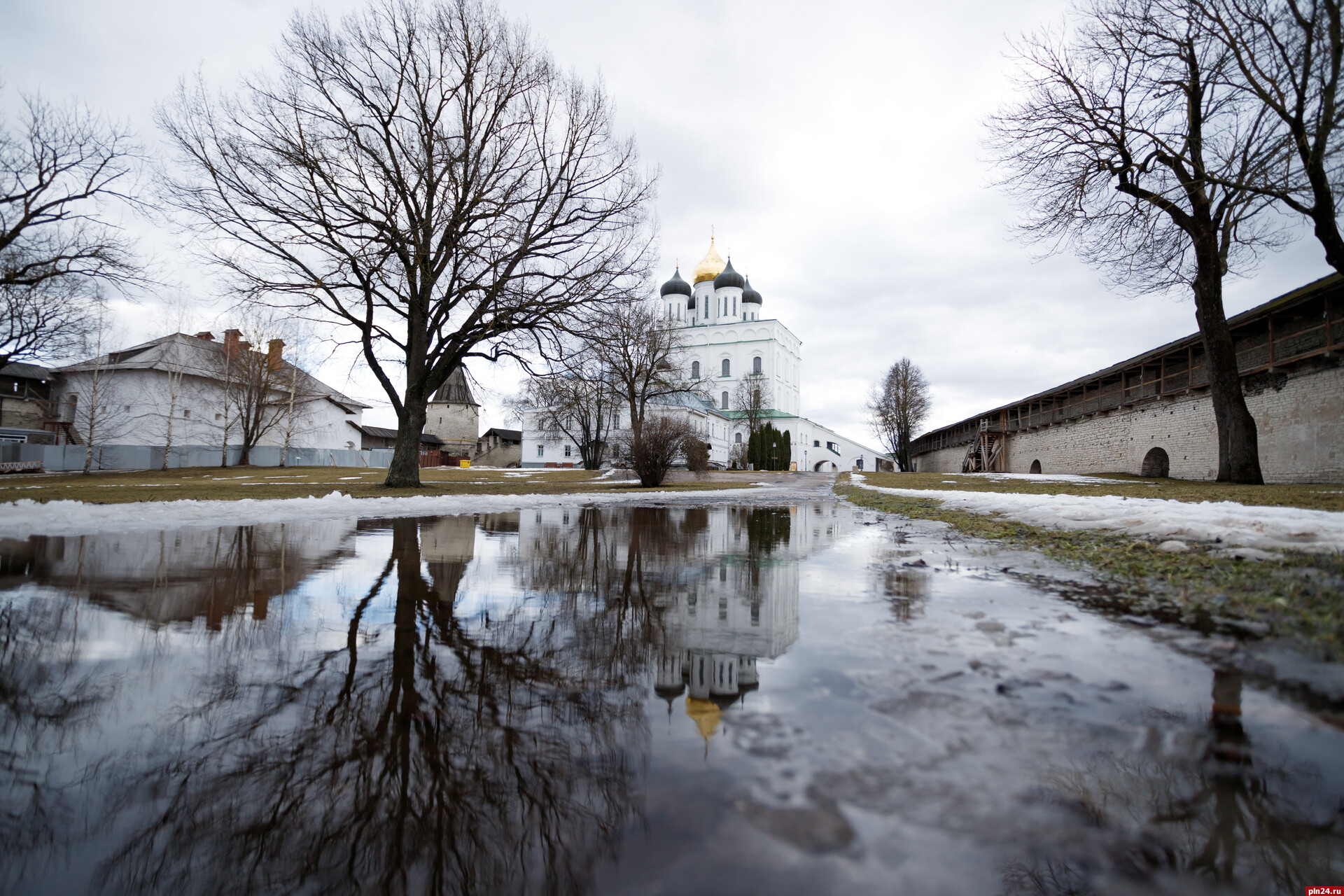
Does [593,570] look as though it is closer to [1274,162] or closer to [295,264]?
[295,264]

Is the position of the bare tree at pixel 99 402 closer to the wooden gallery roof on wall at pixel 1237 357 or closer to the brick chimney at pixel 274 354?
the brick chimney at pixel 274 354

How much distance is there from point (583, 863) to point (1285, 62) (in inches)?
693

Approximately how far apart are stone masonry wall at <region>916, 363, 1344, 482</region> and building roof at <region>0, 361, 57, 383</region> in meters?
65.7

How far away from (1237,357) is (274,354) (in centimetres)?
4726

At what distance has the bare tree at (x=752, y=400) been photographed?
6500 cm

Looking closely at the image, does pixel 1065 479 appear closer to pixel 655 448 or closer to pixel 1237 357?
pixel 1237 357

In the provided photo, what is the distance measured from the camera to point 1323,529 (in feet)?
12.3

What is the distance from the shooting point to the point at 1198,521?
182 inches

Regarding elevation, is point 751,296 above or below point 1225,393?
above

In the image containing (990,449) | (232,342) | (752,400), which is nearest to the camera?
A: (232,342)

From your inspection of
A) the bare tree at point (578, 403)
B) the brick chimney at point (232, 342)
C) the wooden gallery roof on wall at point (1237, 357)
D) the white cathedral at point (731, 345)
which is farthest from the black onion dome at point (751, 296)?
the brick chimney at point (232, 342)

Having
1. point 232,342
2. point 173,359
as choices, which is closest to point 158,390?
point 173,359

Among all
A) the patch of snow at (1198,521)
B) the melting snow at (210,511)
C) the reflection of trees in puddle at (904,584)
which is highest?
the patch of snow at (1198,521)

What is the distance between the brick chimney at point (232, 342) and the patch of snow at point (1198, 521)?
138 ft
